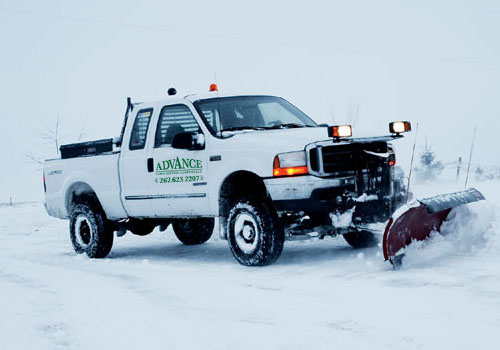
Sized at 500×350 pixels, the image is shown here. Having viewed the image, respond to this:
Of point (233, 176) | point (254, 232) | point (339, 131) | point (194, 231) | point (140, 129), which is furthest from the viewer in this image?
point (194, 231)

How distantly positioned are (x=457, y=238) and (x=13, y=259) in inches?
227

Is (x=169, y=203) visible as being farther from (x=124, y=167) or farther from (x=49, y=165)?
(x=49, y=165)

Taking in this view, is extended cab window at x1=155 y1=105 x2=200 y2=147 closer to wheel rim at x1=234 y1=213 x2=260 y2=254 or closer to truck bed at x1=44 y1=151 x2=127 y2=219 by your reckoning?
truck bed at x1=44 y1=151 x2=127 y2=219

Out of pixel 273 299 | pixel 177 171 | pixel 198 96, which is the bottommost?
pixel 273 299

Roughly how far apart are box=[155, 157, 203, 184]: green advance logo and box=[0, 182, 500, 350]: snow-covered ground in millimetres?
1019

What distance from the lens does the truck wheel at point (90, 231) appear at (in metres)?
9.21

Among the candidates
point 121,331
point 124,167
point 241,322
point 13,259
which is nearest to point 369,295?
point 241,322

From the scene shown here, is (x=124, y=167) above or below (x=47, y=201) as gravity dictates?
above

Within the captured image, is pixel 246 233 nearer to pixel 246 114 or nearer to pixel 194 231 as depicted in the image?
pixel 246 114

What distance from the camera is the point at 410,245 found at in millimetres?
6895

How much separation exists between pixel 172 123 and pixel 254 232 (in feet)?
6.32

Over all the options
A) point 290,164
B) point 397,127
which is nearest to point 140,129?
A: point 290,164

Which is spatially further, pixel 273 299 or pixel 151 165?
pixel 151 165

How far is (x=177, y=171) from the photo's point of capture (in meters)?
8.11
